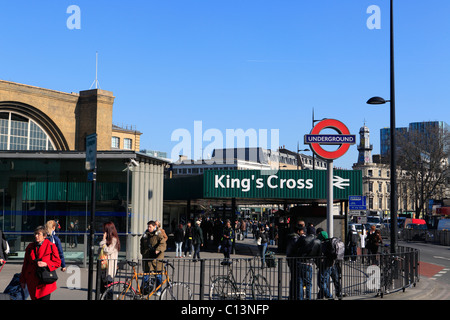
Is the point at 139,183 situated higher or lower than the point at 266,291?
higher

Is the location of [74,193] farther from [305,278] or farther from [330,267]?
[330,267]

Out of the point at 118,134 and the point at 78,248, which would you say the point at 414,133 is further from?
the point at 78,248

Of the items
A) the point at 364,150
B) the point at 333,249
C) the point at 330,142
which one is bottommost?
the point at 333,249

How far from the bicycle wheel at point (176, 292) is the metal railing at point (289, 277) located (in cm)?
27

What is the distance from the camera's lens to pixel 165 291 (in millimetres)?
10266

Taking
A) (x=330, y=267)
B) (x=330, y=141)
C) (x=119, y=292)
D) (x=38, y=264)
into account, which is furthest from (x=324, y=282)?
(x=38, y=264)

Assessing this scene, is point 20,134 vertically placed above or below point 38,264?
above

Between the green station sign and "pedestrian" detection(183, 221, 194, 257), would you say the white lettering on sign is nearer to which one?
the green station sign

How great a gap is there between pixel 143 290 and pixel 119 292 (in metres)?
0.54

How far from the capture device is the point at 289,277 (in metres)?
11.6
